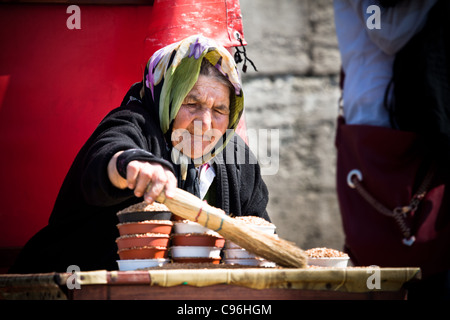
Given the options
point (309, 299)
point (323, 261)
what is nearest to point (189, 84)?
point (323, 261)

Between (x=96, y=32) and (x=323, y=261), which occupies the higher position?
(x=96, y=32)

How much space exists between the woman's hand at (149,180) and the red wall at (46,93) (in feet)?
4.56

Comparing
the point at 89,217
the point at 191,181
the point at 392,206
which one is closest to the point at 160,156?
the point at 191,181

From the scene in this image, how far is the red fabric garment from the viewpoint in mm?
2354

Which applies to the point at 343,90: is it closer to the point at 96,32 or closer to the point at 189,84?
the point at 189,84

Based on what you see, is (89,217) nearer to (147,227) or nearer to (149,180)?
(147,227)

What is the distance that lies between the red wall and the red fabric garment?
4.22 feet

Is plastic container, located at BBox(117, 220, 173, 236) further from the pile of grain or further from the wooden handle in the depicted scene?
the pile of grain

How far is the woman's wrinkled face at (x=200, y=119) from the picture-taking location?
2.42 meters

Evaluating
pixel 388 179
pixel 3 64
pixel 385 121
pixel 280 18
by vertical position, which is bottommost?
pixel 388 179

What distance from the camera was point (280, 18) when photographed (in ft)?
14.4

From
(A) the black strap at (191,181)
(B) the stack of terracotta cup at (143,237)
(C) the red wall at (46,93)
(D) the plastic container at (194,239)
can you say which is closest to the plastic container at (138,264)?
(B) the stack of terracotta cup at (143,237)

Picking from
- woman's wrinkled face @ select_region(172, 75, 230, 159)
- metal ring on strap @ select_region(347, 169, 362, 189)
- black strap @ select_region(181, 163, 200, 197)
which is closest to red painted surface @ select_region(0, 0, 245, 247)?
woman's wrinkled face @ select_region(172, 75, 230, 159)
